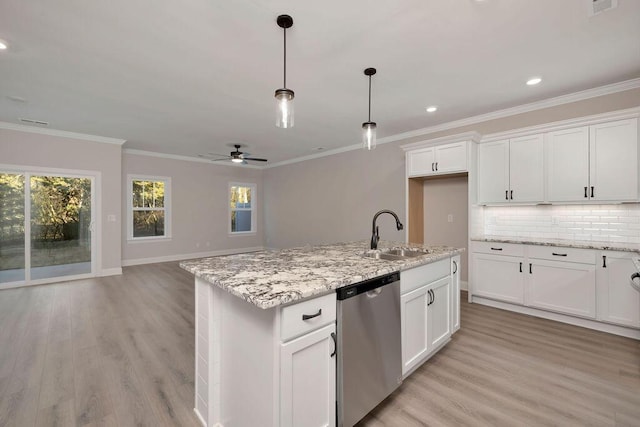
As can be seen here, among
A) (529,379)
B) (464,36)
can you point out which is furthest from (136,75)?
(529,379)

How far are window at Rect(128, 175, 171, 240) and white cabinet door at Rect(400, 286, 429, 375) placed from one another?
6.71 metres

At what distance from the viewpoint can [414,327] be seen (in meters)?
2.12

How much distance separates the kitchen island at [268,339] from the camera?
1.27 meters

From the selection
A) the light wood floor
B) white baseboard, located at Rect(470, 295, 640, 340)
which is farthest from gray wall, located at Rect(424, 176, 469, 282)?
the light wood floor

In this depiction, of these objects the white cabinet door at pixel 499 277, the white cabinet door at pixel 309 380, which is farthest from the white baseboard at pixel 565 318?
the white cabinet door at pixel 309 380

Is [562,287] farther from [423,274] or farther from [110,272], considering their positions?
[110,272]

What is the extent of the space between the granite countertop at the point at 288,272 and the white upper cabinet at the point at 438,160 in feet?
6.84

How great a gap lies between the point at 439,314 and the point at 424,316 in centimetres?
30

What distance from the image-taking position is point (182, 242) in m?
7.29

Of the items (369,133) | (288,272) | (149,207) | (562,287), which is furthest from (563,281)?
(149,207)

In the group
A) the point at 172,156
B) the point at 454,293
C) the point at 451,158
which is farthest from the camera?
the point at 172,156

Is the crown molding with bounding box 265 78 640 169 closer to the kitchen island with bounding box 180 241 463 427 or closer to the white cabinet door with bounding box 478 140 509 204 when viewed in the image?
the white cabinet door with bounding box 478 140 509 204

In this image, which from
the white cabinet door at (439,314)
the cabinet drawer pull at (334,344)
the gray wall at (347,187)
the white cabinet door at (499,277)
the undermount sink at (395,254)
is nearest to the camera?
the cabinet drawer pull at (334,344)

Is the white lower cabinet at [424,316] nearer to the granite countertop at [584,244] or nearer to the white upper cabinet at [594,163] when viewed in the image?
the granite countertop at [584,244]
